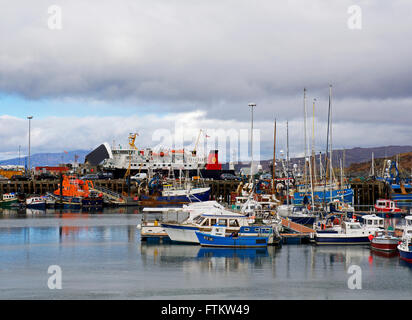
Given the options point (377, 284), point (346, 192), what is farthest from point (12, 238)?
point (346, 192)

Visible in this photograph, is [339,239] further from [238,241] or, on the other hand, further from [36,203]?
[36,203]

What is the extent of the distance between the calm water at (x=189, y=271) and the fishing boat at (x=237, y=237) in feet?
2.46

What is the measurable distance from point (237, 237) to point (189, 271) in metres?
10.1

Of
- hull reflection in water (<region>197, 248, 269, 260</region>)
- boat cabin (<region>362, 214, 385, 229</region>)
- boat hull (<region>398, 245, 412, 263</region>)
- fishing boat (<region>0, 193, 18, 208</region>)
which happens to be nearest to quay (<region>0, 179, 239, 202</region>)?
fishing boat (<region>0, 193, 18, 208</region>)

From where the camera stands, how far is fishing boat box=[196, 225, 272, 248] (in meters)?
48.4

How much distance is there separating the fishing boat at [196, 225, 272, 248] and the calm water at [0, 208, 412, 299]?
2.46 ft

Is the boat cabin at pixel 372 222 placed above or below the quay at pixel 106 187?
below

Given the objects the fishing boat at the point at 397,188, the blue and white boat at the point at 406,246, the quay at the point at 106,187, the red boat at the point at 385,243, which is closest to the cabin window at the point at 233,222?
the red boat at the point at 385,243

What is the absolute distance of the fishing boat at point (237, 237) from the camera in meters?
48.4

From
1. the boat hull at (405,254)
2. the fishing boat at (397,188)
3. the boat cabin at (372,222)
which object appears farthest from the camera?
the fishing boat at (397,188)

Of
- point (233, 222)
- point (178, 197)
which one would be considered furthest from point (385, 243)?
point (178, 197)

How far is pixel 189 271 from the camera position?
3931 cm

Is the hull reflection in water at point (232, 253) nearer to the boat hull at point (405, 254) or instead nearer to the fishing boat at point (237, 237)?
the fishing boat at point (237, 237)

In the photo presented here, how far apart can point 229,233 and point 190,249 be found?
3.71 meters
